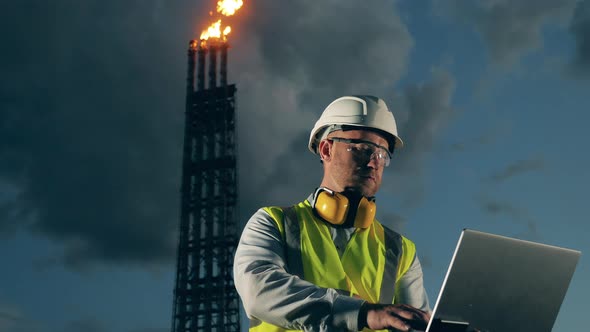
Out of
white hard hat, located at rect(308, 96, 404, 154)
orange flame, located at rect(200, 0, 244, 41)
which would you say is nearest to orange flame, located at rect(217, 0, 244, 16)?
orange flame, located at rect(200, 0, 244, 41)

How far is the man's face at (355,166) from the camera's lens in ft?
11.7

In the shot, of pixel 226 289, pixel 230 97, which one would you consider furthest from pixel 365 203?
pixel 230 97

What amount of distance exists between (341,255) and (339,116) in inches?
25.0

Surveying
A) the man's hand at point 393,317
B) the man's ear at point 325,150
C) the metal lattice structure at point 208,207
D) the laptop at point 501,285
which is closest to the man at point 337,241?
the man's ear at point 325,150

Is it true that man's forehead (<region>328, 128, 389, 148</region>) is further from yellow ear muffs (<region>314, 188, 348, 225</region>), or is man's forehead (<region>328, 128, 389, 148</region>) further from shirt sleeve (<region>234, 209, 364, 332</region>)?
shirt sleeve (<region>234, 209, 364, 332</region>)

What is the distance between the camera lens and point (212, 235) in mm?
38656

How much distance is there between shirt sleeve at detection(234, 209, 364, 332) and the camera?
2969 millimetres

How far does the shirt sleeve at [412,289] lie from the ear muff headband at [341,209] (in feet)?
1.19

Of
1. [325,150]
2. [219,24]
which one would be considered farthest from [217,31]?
[325,150]

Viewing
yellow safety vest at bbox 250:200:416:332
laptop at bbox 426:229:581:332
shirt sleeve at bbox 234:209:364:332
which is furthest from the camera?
yellow safety vest at bbox 250:200:416:332

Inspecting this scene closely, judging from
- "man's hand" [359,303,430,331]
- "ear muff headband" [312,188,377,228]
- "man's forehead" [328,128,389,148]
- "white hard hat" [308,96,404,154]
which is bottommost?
"man's hand" [359,303,430,331]

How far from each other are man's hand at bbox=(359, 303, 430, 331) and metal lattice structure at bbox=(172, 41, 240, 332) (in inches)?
1350

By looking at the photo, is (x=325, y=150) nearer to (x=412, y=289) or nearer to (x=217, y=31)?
(x=412, y=289)

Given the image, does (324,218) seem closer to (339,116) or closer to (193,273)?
(339,116)
